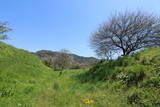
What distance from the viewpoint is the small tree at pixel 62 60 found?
43750mm

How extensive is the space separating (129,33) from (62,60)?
32.8 metres

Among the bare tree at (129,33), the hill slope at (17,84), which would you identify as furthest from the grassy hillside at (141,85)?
the bare tree at (129,33)

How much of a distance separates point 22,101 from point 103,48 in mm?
14398

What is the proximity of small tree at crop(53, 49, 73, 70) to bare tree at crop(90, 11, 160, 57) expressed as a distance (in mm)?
28342

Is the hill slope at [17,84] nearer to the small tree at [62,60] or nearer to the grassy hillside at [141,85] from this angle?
the grassy hillside at [141,85]

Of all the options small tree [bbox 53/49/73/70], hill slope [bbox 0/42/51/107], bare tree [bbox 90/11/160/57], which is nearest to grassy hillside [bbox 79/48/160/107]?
hill slope [bbox 0/42/51/107]

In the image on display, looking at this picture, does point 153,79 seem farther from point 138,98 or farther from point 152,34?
point 152,34

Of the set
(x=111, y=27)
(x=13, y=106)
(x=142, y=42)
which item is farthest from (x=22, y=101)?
(x=142, y=42)

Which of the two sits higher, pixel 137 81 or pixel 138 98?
pixel 137 81

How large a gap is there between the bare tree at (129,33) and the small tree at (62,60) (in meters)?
28.3

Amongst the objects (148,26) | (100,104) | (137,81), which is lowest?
(100,104)

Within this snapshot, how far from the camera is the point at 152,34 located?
47.2 ft

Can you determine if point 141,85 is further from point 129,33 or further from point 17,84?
point 129,33

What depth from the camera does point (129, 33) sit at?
1483 cm
